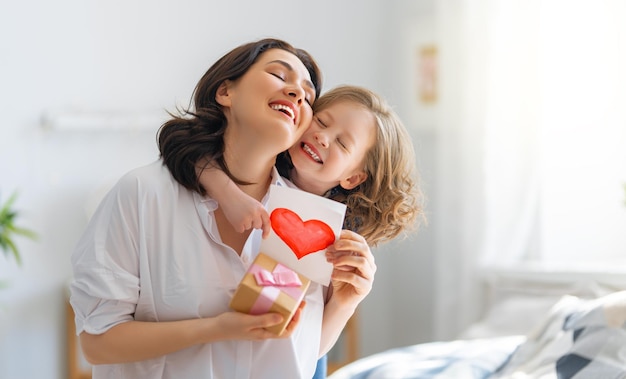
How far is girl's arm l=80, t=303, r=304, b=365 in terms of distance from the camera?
1.15 m

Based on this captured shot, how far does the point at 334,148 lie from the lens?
1.35 m

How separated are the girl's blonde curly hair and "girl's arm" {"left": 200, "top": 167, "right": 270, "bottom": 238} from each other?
0.79 ft

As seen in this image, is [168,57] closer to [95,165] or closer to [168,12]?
[168,12]

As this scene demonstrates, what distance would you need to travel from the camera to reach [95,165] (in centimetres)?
323

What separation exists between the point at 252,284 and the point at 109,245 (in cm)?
23

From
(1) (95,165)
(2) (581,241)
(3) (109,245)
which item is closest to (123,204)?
(3) (109,245)

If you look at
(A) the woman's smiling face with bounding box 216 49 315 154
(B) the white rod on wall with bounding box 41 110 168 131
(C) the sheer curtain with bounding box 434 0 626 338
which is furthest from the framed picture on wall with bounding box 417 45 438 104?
(A) the woman's smiling face with bounding box 216 49 315 154

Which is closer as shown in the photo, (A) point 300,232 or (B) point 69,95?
(A) point 300,232

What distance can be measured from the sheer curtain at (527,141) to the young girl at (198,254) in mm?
1986

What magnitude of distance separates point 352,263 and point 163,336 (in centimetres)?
31

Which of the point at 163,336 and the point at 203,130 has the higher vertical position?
the point at 203,130

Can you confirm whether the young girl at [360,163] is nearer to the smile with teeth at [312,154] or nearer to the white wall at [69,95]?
the smile with teeth at [312,154]

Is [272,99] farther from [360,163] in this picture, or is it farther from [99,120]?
[99,120]

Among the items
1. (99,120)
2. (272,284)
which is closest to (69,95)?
(99,120)
